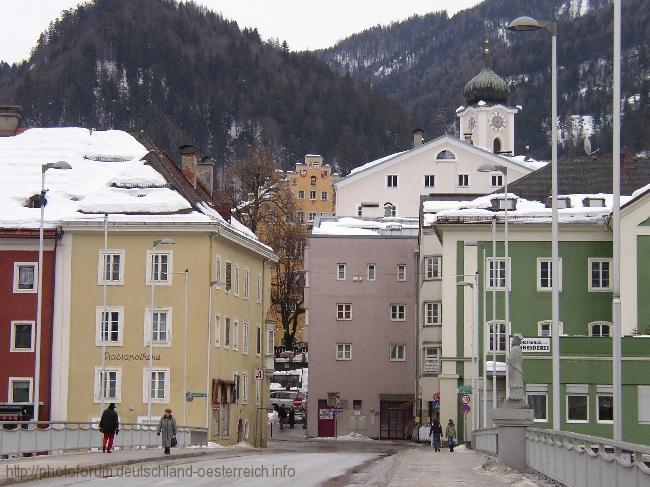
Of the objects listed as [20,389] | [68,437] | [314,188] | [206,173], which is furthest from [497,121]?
[68,437]

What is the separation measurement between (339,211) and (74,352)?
54121 millimetres

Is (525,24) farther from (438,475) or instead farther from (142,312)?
(142,312)

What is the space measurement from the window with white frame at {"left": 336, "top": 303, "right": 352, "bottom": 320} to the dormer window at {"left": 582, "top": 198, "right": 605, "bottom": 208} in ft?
81.4

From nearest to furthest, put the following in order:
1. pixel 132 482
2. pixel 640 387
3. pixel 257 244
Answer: pixel 132 482, pixel 640 387, pixel 257 244

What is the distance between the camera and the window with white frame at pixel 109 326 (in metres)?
68.9

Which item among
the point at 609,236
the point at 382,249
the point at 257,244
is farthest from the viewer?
the point at 382,249

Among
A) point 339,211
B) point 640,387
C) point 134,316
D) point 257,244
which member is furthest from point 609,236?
point 339,211

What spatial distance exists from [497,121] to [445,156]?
28893 mm

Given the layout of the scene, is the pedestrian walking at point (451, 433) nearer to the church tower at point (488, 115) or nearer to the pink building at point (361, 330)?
the pink building at point (361, 330)

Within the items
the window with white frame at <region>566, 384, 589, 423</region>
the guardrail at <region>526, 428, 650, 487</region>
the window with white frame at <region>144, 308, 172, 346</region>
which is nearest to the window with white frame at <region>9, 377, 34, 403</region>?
the window with white frame at <region>144, 308, 172, 346</region>

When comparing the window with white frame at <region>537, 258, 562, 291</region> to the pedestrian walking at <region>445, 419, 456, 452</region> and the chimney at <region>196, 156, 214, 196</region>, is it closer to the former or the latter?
the pedestrian walking at <region>445, 419, 456, 452</region>

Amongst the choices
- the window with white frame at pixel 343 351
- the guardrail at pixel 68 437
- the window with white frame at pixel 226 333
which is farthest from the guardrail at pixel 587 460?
the window with white frame at pixel 343 351

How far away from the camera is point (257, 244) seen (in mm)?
80625

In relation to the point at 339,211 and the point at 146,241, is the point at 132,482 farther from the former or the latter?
the point at 339,211
